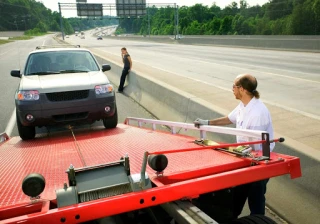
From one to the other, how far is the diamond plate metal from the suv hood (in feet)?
3.07

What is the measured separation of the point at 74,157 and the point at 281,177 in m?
2.60

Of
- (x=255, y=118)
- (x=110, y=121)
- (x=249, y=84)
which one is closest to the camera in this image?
(x=255, y=118)

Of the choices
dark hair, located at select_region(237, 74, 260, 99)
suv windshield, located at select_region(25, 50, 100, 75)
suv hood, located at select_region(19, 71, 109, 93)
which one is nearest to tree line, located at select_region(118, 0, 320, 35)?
suv windshield, located at select_region(25, 50, 100, 75)

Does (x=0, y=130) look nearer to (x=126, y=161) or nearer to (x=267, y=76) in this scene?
(x=126, y=161)

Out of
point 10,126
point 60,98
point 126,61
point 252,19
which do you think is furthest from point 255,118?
point 252,19

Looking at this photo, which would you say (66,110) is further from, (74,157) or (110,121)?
(74,157)

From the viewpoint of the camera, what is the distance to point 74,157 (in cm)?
413

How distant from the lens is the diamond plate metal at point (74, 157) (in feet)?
9.46

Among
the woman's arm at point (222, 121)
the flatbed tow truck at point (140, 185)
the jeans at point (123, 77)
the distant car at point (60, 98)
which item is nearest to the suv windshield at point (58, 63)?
the distant car at point (60, 98)

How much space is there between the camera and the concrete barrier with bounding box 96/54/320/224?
149 inches

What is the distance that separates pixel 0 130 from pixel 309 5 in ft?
268

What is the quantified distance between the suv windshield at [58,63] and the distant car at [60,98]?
2 centimetres

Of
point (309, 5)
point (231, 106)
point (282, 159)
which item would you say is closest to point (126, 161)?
point (282, 159)

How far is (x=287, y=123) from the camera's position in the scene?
6.07 meters
